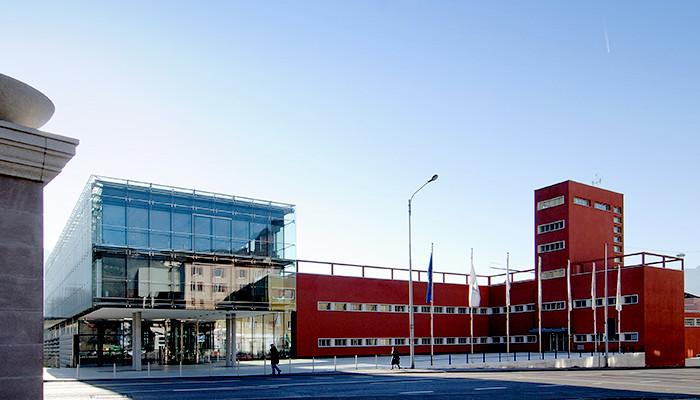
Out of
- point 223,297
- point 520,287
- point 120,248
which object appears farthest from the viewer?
point 520,287

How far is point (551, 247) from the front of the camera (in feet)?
215

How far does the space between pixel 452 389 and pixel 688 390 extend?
821cm

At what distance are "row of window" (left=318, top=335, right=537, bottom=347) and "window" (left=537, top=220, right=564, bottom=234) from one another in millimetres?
10627

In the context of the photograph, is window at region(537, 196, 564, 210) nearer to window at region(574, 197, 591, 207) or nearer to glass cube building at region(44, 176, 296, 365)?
window at region(574, 197, 591, 207)

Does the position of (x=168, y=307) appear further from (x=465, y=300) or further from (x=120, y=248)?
(x=465, y=300)

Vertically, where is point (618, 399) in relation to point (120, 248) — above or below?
below

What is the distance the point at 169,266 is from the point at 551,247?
38.8 m

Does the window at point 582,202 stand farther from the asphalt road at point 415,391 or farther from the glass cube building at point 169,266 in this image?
the asphalt road at point 415,391

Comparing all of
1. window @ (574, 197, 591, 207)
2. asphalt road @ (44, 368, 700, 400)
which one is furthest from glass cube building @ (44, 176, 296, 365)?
window @ (574, 197, 591, 207)

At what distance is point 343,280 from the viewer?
61250 mm

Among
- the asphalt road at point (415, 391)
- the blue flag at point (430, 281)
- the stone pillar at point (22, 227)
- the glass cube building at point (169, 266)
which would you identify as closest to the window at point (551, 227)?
the blue flag at point (430, 281)

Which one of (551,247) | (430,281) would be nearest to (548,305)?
(551,247)

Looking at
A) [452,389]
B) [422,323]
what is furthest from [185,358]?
[452,389]

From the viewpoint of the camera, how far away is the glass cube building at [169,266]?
40250 mm
